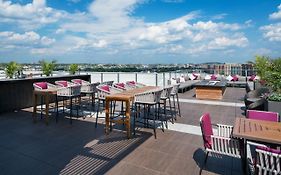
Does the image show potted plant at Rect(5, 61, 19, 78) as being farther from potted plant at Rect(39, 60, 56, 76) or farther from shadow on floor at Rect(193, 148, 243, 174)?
shadow on floor at Rect(193, 148, 243, 174)

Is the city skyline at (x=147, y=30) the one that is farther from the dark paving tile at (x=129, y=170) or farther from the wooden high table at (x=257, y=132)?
the wooden high table at (x=257, y=132)

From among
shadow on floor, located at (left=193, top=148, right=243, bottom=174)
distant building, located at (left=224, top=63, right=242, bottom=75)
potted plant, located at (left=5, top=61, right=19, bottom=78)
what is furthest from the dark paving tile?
distant building, located at (left=224, top=63, right=242, bottom=75)

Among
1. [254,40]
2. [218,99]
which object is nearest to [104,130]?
[218,99]

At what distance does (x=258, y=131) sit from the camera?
243cm

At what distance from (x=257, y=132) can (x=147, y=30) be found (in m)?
13.5

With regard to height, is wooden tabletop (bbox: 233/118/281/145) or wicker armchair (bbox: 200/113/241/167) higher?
wooden tabletop (bbox: 233/118/281/145)

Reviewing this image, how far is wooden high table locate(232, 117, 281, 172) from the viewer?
220 cm

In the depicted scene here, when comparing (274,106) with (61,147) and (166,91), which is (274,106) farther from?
(61,147)

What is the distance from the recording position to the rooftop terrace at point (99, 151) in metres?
3.08

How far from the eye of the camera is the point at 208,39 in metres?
16.7

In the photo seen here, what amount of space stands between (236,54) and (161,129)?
1482 centimetres

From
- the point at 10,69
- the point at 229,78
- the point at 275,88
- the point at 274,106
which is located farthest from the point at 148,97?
the point at 229,78

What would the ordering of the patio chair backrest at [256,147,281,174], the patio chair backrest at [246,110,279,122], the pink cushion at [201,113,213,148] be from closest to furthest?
the patio chair backrest at [256,147,281,174] < the pink cushion at [201,113,213,148] < the patio chair backrest at [246,110,279,122]

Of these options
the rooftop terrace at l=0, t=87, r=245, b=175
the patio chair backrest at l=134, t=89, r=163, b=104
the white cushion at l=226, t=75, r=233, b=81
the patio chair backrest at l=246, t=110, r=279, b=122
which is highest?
the white cushion at l=226, t=75, r=233, b=81
